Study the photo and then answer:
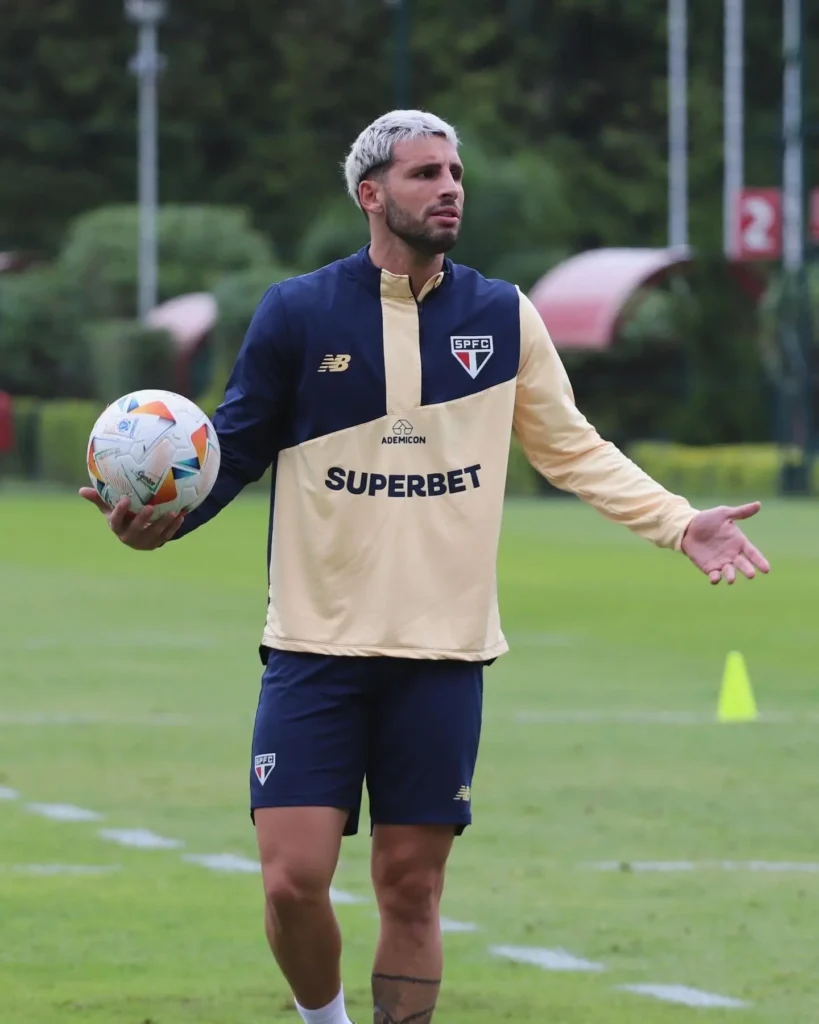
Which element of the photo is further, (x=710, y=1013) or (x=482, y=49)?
(x=482, y=49)

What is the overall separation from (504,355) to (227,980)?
2.18 m

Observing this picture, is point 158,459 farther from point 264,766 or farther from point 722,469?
point 722,469

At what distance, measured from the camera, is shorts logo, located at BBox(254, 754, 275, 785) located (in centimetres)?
609

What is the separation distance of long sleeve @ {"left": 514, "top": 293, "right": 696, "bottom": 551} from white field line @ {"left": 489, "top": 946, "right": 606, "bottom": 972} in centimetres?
169

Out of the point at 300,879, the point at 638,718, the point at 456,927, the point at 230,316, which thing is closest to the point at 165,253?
the point at 230,316

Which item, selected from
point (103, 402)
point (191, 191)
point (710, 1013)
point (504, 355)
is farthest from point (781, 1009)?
point (191, 191)

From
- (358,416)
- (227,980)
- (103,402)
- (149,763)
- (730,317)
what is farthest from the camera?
(103,402)

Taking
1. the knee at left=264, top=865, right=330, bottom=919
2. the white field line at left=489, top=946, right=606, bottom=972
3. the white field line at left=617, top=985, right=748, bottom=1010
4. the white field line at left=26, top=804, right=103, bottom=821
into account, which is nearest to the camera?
the knee at left=264, top=865, right=330, bottom=919

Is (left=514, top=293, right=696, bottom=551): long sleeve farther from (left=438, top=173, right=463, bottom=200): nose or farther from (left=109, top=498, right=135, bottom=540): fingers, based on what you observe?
(left=109, top=498, right=135, bottom=540): fingers

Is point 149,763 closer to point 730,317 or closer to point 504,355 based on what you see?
point 504,355

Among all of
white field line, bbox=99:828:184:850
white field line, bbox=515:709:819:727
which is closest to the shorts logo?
white field line, bbox=99:828:184:850

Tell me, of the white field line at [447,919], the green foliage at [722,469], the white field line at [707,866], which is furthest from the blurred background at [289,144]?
the white field line at [707,866]

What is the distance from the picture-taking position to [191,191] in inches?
2970

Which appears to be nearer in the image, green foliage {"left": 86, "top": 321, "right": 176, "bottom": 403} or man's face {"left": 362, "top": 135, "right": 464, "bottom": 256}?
man's face {"left": 362, "top": 135, "right": 464, "bottom": 256}
